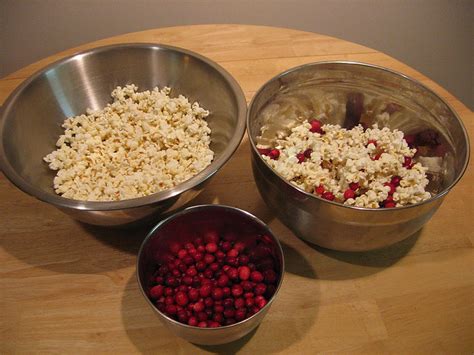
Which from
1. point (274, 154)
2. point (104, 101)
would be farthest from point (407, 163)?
point (104, 101)


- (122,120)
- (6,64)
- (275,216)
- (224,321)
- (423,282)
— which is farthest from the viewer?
(6,64)

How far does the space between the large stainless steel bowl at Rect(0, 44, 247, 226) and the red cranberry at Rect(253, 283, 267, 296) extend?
276mm

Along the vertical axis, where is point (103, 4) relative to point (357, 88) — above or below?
below

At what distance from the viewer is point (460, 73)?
3051 mm

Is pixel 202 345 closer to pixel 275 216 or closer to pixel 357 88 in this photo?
pixel 275 216

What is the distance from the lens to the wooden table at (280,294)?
103cm

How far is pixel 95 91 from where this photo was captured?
4.91ft

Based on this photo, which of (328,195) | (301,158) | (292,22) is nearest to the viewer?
(328,195)

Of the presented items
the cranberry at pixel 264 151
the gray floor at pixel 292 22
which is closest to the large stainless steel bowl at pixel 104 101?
the cranberry at pixel 264 151

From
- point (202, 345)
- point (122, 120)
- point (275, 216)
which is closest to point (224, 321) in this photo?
point (202, 345)

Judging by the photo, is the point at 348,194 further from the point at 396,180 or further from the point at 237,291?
the point at 237,291

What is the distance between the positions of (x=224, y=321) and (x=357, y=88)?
0.83 metres

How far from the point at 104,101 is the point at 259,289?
900 millimetres

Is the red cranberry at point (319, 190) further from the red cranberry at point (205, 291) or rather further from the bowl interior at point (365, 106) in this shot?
the red cranberry at point (205, 291)
